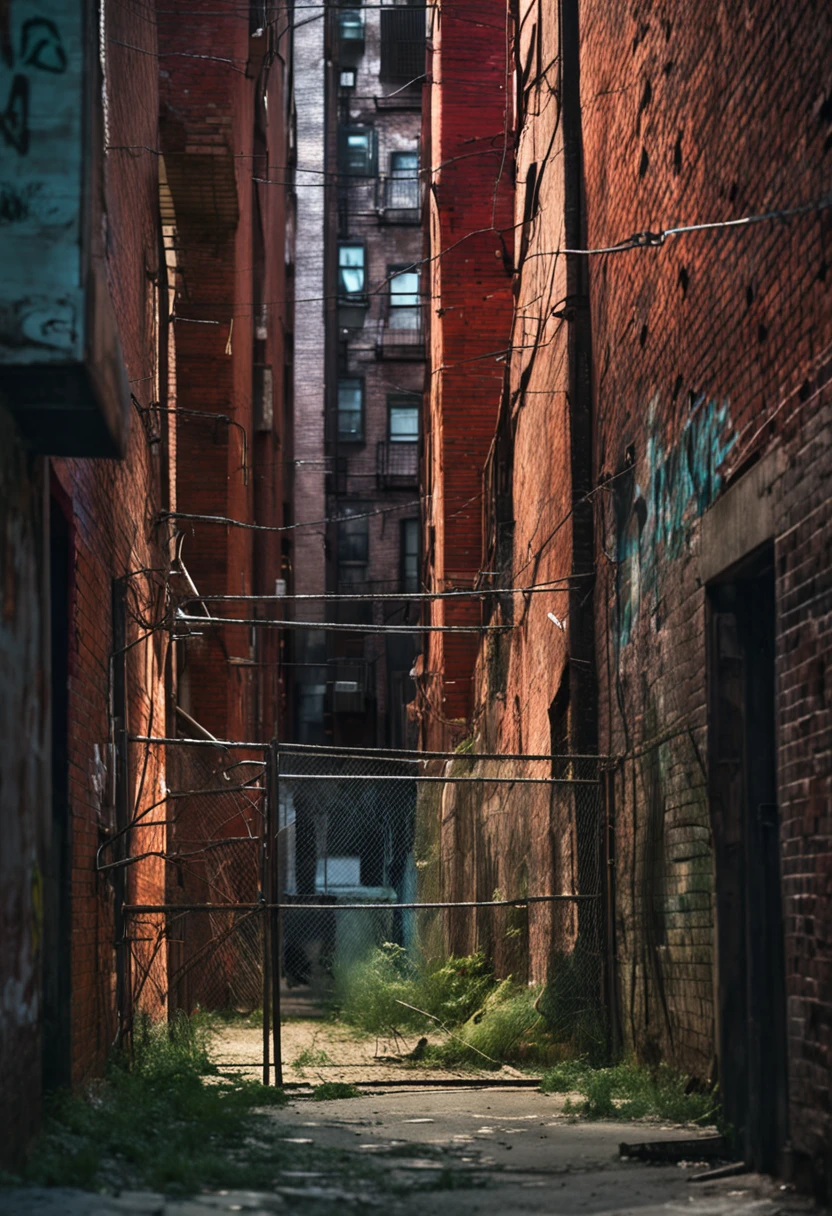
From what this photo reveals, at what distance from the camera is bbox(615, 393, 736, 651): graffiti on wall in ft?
27.6

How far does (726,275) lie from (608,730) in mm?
5079

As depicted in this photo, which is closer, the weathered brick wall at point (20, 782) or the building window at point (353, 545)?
the weathered brick wall at point (20, 782)

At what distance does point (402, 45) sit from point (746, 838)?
40723mm

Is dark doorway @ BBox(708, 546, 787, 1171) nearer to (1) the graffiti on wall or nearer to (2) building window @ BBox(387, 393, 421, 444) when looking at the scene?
(1) the graffiti on wall

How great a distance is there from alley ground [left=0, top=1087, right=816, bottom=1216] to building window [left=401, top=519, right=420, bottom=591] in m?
35.7

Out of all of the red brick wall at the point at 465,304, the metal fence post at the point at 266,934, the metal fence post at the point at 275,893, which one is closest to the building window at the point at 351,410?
the red brick wall at the point at 465,304

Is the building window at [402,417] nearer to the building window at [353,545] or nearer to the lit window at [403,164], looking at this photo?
the building window at [353,545]

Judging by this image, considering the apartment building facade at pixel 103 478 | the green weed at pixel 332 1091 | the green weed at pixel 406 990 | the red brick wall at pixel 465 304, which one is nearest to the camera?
the apartment building facade at pixel 103 478

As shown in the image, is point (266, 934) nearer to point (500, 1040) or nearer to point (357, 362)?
point (500, 1040)

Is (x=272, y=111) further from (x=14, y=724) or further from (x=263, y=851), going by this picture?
(x=14, y=724)

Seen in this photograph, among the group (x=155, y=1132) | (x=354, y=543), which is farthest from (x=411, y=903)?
(x=354, y=543)

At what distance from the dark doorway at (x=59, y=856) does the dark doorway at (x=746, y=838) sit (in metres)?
3.48

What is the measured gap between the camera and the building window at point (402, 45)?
4341cm

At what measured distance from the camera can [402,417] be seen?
45.6 metres
